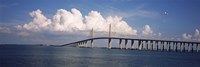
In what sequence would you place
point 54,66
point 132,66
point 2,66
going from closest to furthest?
point 2,66 → point 54,66 → point 132,66

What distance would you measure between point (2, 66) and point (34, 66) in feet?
19.2

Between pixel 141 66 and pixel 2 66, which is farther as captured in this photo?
pixel 141 66

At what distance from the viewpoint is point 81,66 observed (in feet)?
224

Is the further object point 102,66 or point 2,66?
point 102,66

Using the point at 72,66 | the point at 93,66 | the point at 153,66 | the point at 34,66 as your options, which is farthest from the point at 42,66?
the point at 153,66

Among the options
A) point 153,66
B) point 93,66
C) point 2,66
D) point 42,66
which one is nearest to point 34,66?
point 42,66

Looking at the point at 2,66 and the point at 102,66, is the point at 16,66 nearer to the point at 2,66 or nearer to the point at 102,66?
the point at 2,66

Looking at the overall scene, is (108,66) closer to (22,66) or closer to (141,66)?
(141,66)

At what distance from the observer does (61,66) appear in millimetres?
65875

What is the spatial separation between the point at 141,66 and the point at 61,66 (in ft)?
59.6

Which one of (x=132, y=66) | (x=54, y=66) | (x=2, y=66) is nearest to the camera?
(x=2, y=66)

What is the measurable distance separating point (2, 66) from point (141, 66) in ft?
94.8

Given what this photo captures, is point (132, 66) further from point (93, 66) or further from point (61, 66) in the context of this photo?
point (61, 66)

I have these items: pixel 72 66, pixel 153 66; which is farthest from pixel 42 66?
pixel 153 66
